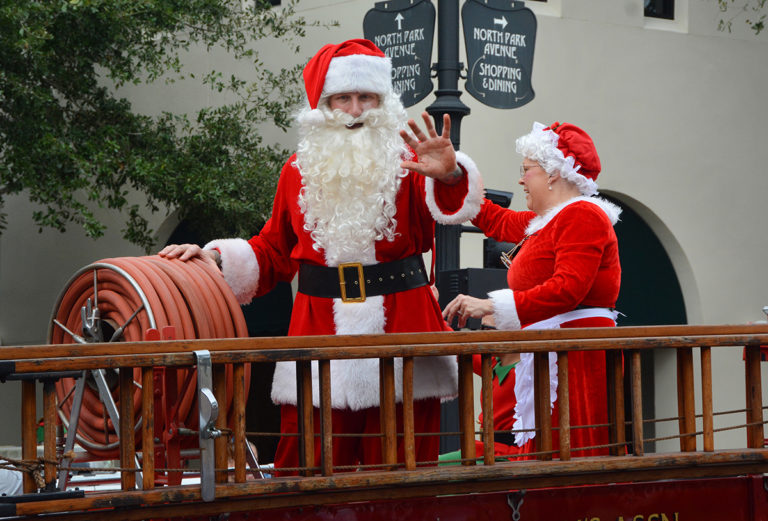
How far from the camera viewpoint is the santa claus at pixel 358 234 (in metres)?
3.93

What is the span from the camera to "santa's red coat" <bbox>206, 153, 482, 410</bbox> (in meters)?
3.92

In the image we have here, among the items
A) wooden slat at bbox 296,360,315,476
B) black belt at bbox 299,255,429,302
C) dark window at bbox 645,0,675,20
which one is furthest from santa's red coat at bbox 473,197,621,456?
dark window at bbox 645,0,675,20

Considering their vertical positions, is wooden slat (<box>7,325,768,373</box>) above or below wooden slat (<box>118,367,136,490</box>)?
above

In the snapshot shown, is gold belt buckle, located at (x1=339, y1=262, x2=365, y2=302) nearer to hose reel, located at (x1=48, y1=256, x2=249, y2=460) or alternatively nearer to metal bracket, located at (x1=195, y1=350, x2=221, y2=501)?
hose reel, located at (x1=48, y1=256, x2=249, y2=460)

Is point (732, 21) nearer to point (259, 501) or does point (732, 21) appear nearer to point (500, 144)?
point (500, 144)

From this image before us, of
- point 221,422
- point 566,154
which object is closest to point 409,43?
point 566,154

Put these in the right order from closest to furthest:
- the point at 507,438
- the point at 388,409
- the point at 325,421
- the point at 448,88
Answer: the point at 325,421 < the point at 388,409 < the point at 507,438 < the point at 448,88

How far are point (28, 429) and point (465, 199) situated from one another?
1.65 meters

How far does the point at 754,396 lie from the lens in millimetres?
3660

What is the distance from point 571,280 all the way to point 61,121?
666cm

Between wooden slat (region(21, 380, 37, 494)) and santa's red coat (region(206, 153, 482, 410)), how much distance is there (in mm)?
1196

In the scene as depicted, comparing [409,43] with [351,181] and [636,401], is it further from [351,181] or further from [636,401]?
[636,401]

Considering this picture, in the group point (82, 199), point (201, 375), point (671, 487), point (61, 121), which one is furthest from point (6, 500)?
point (82, 199)

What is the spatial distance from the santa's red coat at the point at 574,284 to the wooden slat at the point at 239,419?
1.32m
